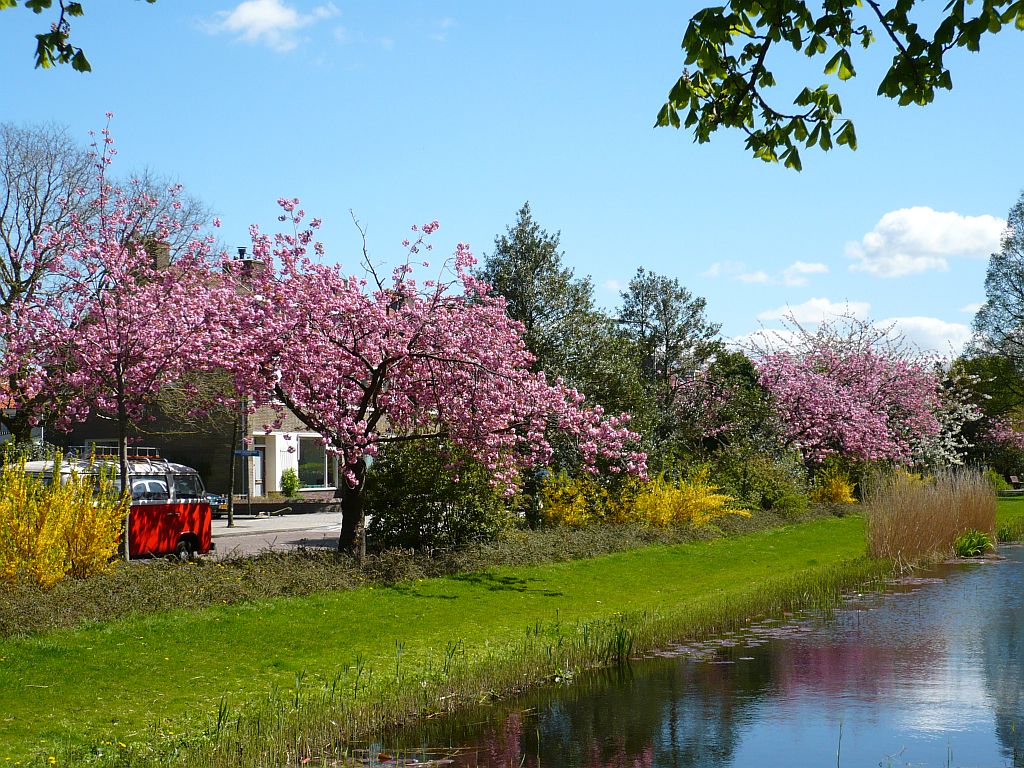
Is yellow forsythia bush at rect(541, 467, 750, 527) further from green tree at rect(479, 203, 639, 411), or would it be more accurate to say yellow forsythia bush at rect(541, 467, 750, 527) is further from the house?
the house

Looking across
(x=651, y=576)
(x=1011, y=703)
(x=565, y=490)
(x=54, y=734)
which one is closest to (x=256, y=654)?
(x=54, y=734)

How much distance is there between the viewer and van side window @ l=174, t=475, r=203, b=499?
2122 centimetres

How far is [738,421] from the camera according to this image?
33.4 m

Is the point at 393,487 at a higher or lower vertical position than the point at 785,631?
higher

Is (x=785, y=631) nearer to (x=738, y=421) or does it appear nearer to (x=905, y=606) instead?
(x=905, y=606)

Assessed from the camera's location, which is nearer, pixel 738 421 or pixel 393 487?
pixel 393 487

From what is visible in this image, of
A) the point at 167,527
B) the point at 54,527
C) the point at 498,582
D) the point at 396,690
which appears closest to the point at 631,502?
the point at 498,582

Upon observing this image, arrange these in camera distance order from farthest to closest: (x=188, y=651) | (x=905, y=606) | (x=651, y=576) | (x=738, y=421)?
1. (x=738, y=421)
2. (x=651, y=576)
3. (x=905, y=606)
4. (x=188, y=651)

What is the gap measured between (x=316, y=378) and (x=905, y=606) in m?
9.99

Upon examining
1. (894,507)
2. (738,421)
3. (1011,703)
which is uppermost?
(738,421)

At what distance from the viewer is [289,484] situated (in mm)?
48812

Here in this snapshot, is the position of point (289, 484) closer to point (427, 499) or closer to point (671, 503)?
point (671, 503)

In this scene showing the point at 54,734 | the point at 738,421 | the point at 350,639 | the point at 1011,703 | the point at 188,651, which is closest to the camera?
the point at 54,734

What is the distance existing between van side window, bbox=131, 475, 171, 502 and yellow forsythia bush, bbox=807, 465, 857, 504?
2375cm
